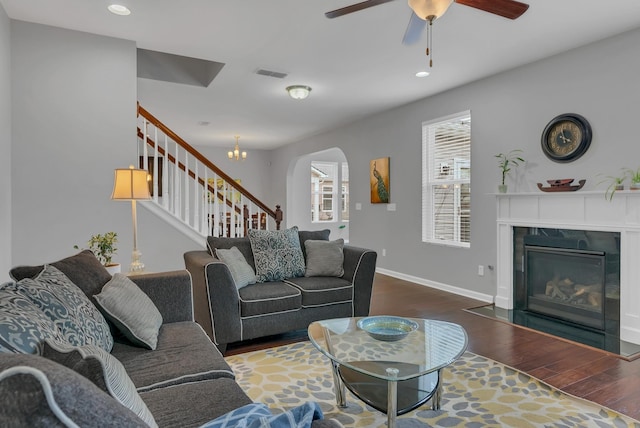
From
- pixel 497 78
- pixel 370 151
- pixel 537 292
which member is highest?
pixel 497 78

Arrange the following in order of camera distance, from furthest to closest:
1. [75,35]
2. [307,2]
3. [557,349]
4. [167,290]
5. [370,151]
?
[370,151]
[75,35]
[557,349]
[307,2]
[167,290]

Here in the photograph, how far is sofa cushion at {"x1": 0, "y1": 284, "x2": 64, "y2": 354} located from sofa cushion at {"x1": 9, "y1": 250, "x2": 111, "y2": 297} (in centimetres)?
68

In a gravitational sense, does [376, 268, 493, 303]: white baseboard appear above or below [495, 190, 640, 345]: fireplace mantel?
below

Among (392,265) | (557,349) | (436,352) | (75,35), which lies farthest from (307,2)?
(392,265)

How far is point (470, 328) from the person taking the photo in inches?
137

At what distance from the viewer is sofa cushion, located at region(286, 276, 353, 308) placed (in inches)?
125

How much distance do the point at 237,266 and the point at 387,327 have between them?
141 centimetres

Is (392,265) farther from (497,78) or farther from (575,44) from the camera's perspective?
(575,44)

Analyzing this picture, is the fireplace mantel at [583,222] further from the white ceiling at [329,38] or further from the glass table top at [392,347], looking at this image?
the glass table top at [392,347]

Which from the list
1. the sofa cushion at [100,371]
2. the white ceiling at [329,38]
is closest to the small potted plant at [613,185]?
the white ceiling at [329,38]

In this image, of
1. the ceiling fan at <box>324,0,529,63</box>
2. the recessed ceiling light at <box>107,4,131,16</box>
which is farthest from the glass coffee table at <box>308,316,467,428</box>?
the recessed ceiling light at <box>107,4,131,16</box>

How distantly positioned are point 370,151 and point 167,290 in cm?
464

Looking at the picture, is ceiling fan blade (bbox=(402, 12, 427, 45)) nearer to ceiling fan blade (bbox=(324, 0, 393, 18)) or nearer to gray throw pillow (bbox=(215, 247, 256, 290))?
ceiling fan blade (bbox=(324, 0, 393, 18))

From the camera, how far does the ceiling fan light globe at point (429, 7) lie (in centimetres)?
198
